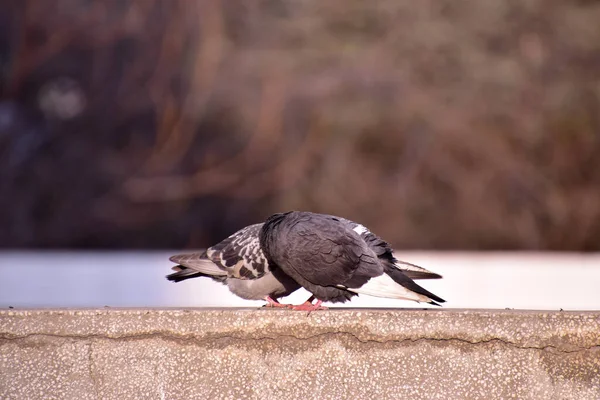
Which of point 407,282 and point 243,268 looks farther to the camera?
point 243,268

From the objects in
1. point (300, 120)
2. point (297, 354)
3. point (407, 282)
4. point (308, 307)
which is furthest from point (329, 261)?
point (300, 120)

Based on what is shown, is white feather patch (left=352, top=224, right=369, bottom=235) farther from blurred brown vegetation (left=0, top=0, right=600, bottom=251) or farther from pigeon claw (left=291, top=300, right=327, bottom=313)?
blurred brown vegetation (left=0, top=0, right=600, bottom=251)

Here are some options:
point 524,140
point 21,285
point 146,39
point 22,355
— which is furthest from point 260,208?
point 22,355

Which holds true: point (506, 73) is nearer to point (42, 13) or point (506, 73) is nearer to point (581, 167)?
point (581, 167)

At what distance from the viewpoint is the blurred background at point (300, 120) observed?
562 inches

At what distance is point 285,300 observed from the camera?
6691 mm

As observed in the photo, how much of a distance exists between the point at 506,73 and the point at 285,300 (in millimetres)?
9304

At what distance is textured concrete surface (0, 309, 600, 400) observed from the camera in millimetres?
2947

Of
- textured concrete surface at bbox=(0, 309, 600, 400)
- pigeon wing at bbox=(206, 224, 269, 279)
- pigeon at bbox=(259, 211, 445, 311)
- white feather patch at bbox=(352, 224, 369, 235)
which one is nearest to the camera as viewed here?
textured concrete surface at bbox=(0, 309, 600, 400)

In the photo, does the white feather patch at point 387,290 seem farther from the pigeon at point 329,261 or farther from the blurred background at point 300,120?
the blurred background at point 300,120

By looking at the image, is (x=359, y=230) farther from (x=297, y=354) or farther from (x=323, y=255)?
(x=297, y=354)

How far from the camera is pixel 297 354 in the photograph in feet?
9.80

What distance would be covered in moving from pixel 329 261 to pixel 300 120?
11.9 metres

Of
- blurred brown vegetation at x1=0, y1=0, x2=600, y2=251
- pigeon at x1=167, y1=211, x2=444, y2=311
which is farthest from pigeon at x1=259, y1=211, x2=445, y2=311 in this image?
blurred brown vegetation at x1=0, y1=0, x2=600, y2=251
